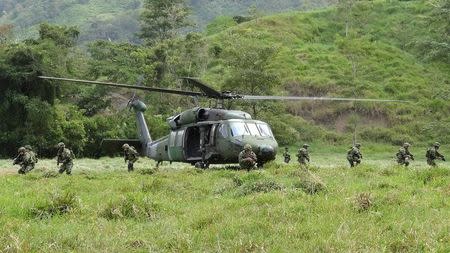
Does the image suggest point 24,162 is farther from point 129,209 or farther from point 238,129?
point 129,209

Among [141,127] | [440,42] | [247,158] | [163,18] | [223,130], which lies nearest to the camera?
[247,158]

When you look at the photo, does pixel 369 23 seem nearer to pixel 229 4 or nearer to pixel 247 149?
pixel 247 149

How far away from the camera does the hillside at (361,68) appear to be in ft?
163

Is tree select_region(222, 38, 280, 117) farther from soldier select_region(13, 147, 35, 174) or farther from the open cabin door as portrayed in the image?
soldier select_region(13, 147, 35, 174)

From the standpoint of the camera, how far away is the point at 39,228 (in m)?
7.17

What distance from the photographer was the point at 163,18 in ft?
242

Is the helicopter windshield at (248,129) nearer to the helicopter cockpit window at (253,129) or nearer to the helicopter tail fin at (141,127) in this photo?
the helicopter cockpit window at (253,129)

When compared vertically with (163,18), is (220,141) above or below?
below

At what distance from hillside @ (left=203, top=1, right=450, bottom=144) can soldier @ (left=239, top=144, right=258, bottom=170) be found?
2635cm

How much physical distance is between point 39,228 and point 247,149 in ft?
33.7

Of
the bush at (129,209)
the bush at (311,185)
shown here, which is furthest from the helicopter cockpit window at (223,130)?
the bush at (129,209)

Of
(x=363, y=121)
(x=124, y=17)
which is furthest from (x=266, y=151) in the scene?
(x=124, y=17)

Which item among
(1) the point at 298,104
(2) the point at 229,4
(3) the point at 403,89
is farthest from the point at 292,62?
(2) the point at 229,4

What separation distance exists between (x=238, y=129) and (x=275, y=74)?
26.0 meters
